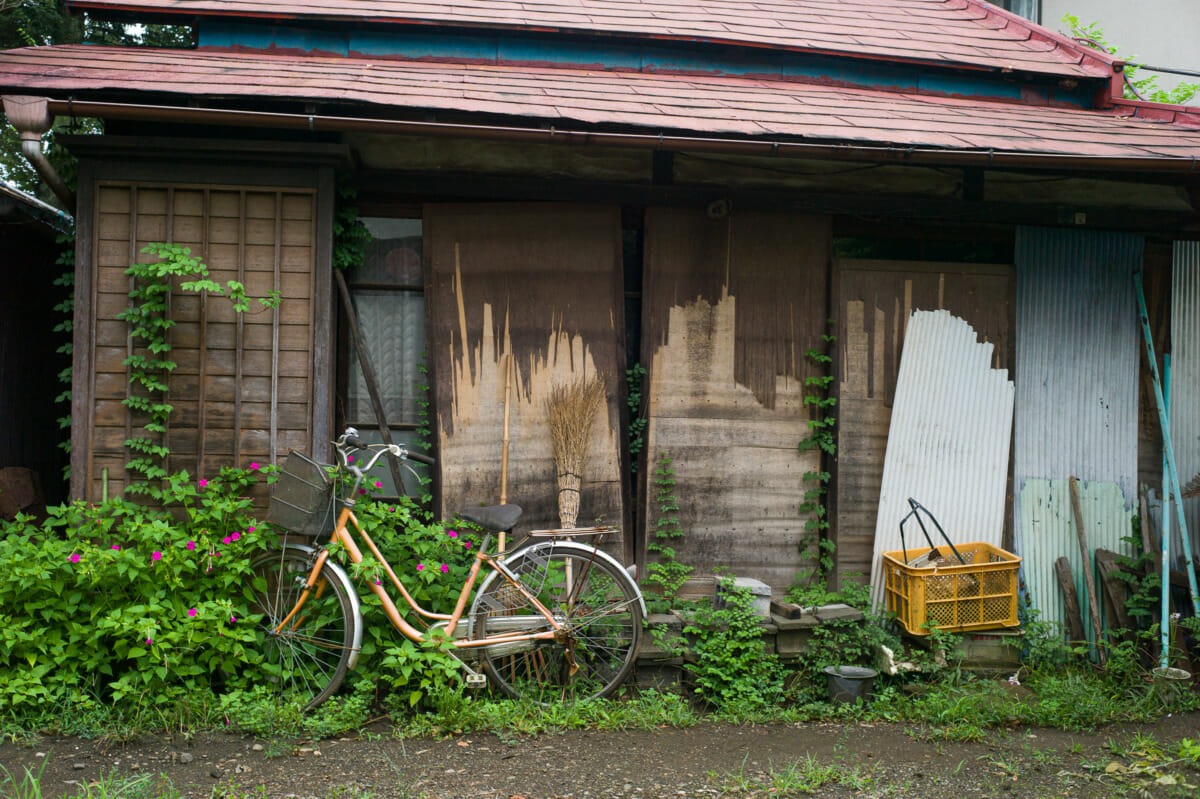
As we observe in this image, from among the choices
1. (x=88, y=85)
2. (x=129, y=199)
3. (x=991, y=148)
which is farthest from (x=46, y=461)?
(x=991, y=148)

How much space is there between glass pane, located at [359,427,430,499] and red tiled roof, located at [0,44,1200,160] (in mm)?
2074

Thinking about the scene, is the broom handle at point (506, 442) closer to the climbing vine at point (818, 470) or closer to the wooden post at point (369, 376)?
the wooden post at point (369, 376)

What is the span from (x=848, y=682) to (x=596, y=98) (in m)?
4.03

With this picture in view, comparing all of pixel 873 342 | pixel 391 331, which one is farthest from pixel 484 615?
pixel 873 342

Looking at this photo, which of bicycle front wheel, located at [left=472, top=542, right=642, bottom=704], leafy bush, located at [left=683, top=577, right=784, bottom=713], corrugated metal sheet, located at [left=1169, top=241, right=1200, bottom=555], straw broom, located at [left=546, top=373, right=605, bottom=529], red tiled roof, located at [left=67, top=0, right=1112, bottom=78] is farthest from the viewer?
red tiled roof, located at [left=67, top=0, right=1112, bottom=78]

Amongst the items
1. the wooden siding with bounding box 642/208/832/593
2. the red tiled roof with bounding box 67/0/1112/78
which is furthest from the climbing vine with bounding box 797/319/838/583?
the red tiled roof with bounding box 67/0/1112/78

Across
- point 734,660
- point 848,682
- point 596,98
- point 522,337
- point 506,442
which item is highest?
point 596,98

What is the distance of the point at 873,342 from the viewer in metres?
5.76

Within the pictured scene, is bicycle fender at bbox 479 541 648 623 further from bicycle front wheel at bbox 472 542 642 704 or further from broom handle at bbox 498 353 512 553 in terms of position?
broom handle at bbox 498 353 512 553

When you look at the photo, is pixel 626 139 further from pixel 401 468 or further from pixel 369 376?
pixel 401 468

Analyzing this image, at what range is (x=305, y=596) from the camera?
4.48m

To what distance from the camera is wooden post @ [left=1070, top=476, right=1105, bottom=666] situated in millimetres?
5547

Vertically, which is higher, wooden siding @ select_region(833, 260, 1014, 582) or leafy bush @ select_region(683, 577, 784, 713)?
wooden siding @ select_region(833, 260, 1014, 582)

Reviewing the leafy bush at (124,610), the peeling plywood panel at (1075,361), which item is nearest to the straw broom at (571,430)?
the leafy bush at (124,610)
